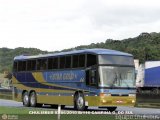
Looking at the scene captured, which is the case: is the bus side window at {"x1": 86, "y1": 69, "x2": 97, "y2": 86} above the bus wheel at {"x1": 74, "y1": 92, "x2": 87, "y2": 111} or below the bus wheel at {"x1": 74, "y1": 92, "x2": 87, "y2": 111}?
above

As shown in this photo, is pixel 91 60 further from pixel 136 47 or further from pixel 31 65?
pixel 136 47

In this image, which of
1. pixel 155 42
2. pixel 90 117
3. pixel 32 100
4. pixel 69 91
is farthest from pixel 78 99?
pixel 155 42

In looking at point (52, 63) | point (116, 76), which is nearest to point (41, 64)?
point (52, 63)

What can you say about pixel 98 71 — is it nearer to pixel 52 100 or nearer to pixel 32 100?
pixel 52 100

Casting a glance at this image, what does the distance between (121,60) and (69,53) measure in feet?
12.8

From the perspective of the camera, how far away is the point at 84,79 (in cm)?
2855

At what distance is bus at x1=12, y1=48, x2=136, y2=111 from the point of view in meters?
27.4

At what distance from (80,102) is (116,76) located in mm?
2927

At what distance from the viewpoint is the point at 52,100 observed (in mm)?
32656

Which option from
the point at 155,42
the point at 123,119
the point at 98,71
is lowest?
the point at 123,119

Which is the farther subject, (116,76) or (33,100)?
(33,100)

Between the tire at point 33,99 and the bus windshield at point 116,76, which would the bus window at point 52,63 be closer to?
the tire at point 33,99

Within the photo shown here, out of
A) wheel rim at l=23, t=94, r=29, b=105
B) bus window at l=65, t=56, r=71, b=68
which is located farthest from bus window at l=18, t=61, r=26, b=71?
bus window at l=65, t=56, r=71, b=68

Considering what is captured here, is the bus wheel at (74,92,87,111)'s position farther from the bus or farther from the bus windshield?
the bus windshield
